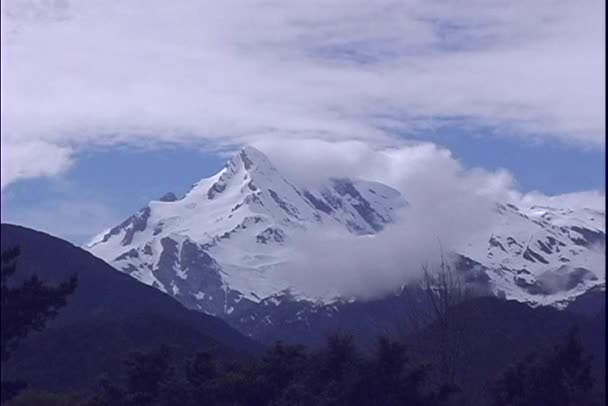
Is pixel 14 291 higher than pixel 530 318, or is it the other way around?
pixel 530 318

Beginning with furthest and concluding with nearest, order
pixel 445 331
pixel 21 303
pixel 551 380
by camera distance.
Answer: pixel 445 331 < pixel 551 380 < pixel 21 303

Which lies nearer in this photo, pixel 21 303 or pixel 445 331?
pixel 21 303

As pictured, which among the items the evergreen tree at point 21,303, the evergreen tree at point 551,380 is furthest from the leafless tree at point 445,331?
the evergreen tree at point 21,303

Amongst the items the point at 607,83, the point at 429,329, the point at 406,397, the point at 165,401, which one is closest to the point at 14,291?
the point at 607,83

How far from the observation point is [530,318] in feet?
413

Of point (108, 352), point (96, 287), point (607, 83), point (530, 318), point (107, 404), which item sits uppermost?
point (96, 287)

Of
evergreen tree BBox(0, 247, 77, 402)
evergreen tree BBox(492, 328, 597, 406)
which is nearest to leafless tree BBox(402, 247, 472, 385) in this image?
evergreen tree BBox(492, 328, 597, 406)

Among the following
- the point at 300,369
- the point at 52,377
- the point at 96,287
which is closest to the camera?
the point at 300,369

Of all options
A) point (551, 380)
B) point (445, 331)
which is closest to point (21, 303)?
point (551, 380)

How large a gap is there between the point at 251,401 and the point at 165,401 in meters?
3.48

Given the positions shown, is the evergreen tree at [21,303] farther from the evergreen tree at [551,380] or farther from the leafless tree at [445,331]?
the leafless tree at [445,331]

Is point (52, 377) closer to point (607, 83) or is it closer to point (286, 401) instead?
point (286, 401)

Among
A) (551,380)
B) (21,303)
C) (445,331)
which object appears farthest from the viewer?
(445,331)

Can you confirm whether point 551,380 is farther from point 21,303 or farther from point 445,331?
point 21,303
